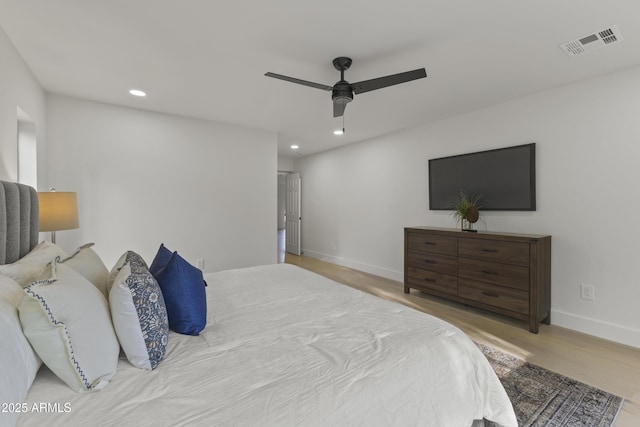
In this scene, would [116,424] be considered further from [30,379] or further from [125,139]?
[125,139]

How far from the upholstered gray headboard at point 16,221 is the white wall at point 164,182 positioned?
1550mm

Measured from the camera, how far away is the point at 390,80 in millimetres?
Result: 2119

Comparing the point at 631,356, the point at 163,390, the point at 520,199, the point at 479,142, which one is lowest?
the point at 631,356

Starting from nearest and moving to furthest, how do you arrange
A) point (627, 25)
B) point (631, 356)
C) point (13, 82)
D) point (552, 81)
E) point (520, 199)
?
1. point (627, 25)
2. point (13, 82)
3. point (631, 356)
4. point (552, 81)
5. point (520, 199)

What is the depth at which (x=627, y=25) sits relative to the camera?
1.92 meters

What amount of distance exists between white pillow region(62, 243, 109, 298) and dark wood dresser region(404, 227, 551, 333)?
3355mm

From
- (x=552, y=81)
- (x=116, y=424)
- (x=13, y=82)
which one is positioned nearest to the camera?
(x=116, y=424)

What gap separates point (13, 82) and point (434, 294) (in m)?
4.60

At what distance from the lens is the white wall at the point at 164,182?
3.27 m

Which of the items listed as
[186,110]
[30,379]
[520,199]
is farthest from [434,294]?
[186,110]

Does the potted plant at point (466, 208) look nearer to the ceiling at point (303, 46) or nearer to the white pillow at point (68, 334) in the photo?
the ceiling at point (303, 46)

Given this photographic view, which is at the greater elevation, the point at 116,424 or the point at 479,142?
the point at 479,142

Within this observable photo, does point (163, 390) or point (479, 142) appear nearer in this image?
point (163, 390)

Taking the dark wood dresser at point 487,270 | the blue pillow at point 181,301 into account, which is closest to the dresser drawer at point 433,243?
the dark wood dresser at point 487,270
